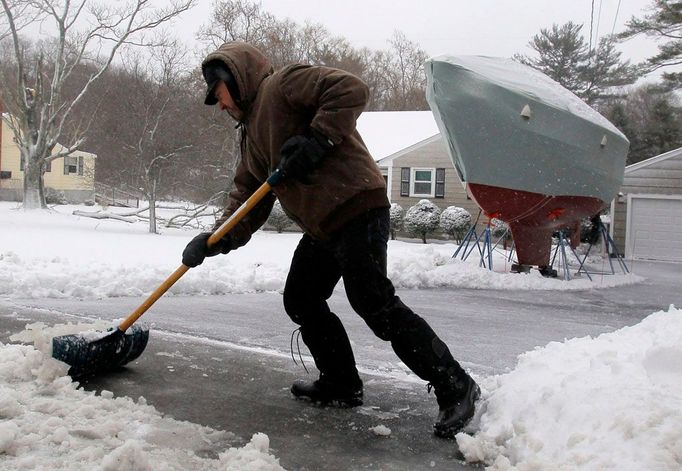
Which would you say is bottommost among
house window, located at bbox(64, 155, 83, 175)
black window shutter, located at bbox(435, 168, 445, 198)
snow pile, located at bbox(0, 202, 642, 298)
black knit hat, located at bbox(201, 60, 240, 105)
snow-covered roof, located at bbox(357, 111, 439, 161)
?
snow pile, located at bbox(0, 202, 642, 298)

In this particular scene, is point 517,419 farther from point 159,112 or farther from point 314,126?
point 159,112

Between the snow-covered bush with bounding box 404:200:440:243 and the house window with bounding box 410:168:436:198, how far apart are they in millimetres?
3014

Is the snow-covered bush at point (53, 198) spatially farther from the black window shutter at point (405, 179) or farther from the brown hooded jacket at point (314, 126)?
the brown hooded jacket at point (314, 126)

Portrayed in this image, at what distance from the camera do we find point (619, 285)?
13.0 m

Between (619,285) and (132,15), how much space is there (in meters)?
23.0

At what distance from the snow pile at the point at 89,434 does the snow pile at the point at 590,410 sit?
0.91 m

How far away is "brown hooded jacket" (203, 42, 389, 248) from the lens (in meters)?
2.96

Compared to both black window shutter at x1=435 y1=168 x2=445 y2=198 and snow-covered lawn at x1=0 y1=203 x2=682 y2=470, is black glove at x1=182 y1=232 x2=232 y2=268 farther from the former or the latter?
black window shutter at x1=435 y1=168 x2=445 y2=198

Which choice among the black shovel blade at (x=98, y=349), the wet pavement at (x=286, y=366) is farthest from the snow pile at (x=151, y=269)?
the black shovel blade at (x=98, y=349)

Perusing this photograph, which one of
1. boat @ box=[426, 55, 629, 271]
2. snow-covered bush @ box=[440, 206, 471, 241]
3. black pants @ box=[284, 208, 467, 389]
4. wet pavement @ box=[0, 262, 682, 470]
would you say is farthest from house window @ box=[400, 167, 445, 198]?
black pants @ box=[284, 208, 467, 389]

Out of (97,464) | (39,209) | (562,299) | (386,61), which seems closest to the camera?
(97,464)

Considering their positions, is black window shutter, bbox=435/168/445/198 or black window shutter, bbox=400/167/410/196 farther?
black window shutter, bbox=400/167/410/196

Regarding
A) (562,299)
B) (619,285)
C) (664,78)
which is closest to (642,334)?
(562,299)

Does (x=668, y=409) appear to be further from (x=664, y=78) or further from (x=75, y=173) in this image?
(x=75, y=173)
